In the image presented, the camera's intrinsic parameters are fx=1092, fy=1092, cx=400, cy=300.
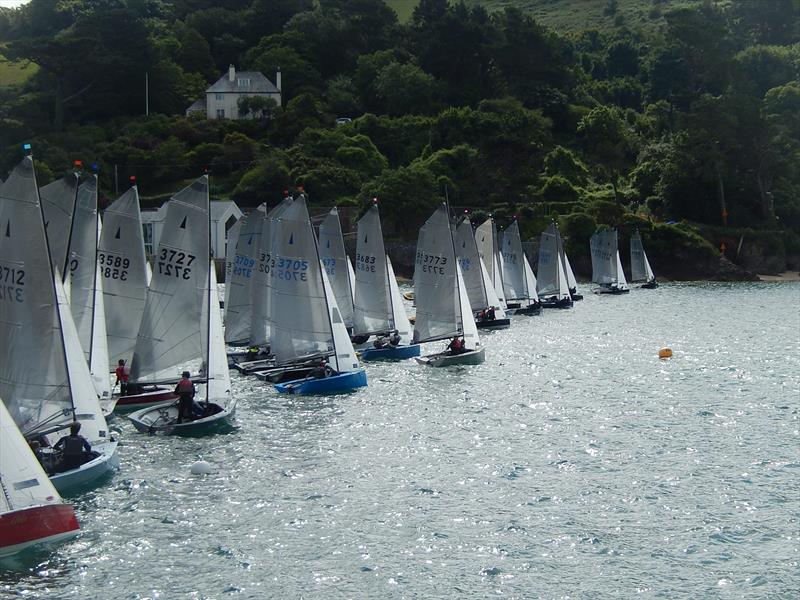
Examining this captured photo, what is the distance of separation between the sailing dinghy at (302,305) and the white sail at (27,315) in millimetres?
17300

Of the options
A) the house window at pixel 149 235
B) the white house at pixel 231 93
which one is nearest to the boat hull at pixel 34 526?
the house window at pixel 149 235

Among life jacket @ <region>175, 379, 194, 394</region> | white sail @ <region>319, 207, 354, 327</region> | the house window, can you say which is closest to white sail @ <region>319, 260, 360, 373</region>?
life jacket @ <region>175, 379, 194, 394</region>

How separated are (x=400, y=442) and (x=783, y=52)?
490 feet

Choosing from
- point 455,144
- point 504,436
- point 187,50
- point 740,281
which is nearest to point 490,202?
point 455,144

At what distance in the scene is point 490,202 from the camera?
124 metres

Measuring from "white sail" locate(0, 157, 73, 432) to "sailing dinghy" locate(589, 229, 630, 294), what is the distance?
8090 centimetres

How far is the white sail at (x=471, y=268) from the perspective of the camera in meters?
70.9

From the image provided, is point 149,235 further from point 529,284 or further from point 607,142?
point 607,142

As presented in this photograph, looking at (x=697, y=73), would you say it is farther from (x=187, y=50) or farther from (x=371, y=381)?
(x=371, y=381)

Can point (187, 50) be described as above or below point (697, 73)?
above

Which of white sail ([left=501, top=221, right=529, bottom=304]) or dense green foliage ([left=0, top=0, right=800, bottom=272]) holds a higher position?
dense green foliage ([left=0, top=0, right=800, bottom=272])

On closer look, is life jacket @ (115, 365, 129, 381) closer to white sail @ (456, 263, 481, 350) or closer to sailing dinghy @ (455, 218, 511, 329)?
white sail @ (456, 263, 481, 350)

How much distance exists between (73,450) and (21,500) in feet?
14.7

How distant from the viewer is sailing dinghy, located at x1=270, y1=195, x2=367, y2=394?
45.7 m
